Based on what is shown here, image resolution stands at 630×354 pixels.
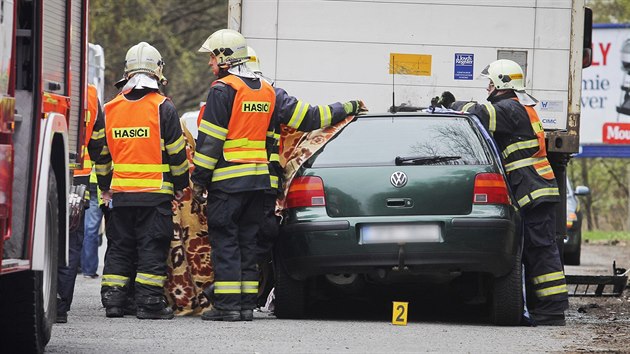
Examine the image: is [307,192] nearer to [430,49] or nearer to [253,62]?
[253,62]

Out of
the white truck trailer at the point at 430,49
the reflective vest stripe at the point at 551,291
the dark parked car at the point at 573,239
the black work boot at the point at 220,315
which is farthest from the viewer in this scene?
the dark parked car at the point at 573,239

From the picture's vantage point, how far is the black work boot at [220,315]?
10.5m

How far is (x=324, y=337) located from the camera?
9.24m

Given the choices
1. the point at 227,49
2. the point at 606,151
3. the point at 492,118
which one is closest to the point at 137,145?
the point at 227,49

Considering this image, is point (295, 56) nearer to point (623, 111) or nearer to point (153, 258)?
point (153, 258)

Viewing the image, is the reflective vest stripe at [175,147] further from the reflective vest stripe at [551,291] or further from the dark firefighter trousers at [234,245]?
the reflective vest stripe at [551,291]

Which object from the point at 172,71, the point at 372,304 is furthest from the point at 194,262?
the point at 172,71

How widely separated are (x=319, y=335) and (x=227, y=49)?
2430mm

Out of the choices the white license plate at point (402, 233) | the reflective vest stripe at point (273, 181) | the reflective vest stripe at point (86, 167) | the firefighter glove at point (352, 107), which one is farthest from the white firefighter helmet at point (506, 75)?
the reflective vest stripe at point (86, 167)

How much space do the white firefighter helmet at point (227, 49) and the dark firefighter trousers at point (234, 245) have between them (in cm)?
94

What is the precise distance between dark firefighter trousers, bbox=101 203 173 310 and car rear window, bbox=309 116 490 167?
122 cm

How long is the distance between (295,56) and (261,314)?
6.98 ft

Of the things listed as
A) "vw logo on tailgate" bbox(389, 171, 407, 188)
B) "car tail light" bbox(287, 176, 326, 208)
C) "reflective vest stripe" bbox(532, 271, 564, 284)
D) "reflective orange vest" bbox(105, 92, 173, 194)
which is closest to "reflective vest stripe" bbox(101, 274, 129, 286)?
"reflective orange vest" bbox(105, 92, 173, 194)

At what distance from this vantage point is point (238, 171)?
34.7 feet
